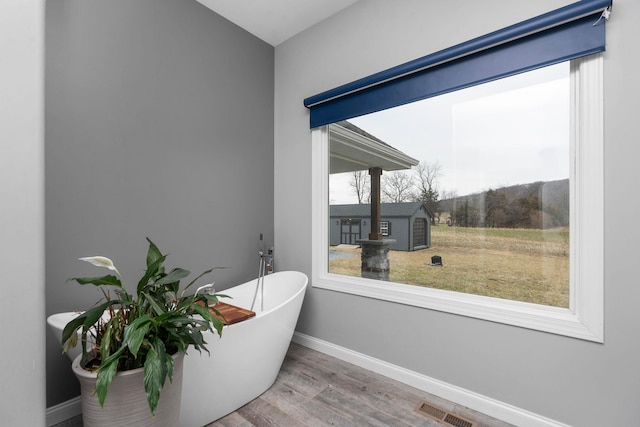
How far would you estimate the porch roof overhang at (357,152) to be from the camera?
7.57 ft

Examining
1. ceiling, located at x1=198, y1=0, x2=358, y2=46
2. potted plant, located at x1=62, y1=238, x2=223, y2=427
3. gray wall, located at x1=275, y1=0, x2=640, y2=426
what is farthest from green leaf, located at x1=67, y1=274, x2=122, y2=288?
ceiling, located at x1=198, y1=0, x2=358, y2=46

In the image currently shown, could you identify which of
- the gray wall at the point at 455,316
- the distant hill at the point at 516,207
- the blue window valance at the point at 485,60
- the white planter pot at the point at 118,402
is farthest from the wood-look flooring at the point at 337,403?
the blue window valance at the point at 485,60

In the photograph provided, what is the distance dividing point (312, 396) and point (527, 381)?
1.25 meters

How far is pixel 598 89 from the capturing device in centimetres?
145

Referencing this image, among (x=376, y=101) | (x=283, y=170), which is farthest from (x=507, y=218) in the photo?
(x=283, y=170)

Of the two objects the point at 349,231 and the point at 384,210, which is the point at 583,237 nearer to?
the point at 384,210

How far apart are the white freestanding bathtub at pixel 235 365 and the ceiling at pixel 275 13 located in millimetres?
2285

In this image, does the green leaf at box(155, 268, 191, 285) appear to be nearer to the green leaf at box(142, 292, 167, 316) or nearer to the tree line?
the green leaf at box(142, 292, 167, 316)

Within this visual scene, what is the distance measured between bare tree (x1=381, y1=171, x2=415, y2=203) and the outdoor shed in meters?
0.05

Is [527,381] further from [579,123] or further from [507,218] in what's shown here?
[579,123]

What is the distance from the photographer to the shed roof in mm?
2202

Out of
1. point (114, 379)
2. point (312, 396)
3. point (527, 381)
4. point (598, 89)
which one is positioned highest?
point (598, 89)

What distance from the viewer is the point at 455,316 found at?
6.07ft

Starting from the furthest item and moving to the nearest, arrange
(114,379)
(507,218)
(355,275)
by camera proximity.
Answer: (355,275), (507,218), (114,379)
